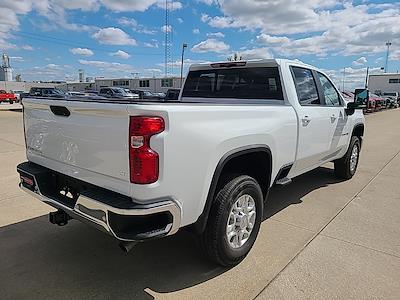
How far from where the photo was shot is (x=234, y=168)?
3350 mm

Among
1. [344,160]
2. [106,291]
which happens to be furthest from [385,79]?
[106,291]

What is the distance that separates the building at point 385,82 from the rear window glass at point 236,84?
254ft

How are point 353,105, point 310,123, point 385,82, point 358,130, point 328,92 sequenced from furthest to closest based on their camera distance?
point 385,82
point 358,130
point 353,105
point 328,92
point 310,123

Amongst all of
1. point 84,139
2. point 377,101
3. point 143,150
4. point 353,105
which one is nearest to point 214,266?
point 143,150

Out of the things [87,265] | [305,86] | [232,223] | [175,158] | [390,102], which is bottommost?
[87,265]

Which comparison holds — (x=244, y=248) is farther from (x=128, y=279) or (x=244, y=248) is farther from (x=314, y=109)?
(x=314, y=109)

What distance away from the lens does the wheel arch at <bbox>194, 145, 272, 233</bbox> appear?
2.86m

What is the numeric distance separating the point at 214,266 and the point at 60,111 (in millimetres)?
1924

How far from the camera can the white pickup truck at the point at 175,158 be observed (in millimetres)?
2375

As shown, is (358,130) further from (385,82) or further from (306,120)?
(385,82)

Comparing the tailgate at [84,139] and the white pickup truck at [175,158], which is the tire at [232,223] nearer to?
the white pickup truck at [175,158]

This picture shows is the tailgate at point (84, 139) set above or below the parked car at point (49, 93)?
below

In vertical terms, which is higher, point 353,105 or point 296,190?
point 353,105

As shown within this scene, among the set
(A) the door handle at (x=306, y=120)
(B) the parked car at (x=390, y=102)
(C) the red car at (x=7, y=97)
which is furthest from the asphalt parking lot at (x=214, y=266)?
(C) the red car at (x=7, y=97)
